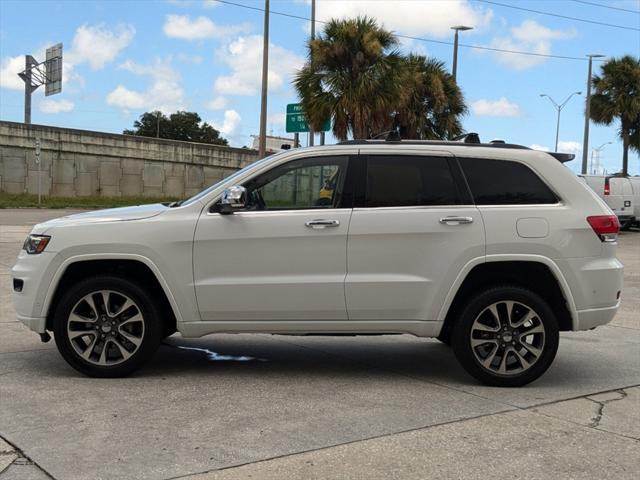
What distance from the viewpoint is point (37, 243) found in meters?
5.59

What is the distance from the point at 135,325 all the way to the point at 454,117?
27.0 meters

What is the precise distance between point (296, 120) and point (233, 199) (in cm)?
2008

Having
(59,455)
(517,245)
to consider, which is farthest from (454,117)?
(59,455)

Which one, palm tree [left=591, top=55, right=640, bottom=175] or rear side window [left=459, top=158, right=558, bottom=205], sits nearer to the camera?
rear side window [left=459, top=158, right=558, bottom=205]

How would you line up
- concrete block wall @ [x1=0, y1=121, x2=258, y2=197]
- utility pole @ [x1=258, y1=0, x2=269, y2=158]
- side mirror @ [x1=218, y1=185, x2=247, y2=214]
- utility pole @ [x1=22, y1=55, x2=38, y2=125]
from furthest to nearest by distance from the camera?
utility pole @ [x1=22, y1=55, x2=38, y2=125], concrete block wall @ [x1=0, y1=121, x2=258, y2=197], utility pole @ [x1=258, y1=0, x2=269, y2=158], side mirror @ [x1=218, y1=185, x2=247, y2=214]

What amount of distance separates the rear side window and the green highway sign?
719 inches

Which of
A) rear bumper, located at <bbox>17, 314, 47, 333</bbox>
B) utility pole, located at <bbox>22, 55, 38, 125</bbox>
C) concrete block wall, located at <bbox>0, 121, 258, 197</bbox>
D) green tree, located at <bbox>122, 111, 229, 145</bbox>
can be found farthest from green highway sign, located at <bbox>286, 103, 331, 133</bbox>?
green tree, located at <bbox>122, 111, 229, 145</bbox>

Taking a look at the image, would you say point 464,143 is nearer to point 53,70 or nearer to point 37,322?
point 37,322

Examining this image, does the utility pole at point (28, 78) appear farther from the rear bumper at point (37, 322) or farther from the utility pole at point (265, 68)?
the rear bumper at point (37, 322)

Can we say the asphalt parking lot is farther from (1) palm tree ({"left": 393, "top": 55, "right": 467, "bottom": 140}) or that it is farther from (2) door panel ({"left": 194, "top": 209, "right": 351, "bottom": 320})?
(1) palm tree ({"left": 393, "top": 55, "right": 467, "bottom": 140})

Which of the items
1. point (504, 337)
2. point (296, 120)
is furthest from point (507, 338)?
point (296, 120)

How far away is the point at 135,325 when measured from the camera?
5.60 metres

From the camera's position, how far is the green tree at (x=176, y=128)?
103m

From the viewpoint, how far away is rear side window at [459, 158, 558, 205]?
5629 millimetres
